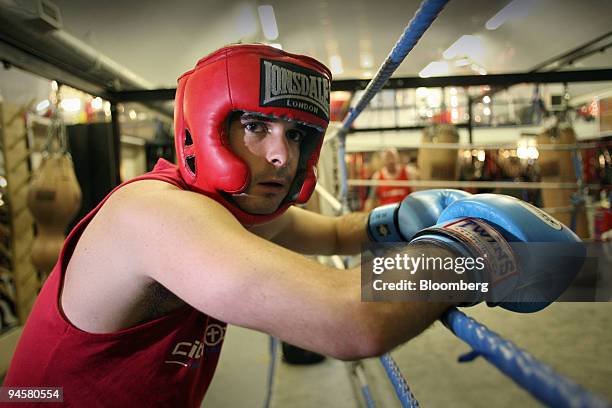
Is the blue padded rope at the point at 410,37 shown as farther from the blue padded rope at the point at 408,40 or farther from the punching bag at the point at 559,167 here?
the punching bag at the point at 559,167

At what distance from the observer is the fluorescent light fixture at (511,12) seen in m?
2.29

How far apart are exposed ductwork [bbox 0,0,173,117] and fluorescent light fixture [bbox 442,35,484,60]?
7.63ft

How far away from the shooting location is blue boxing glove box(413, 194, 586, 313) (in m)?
0.48

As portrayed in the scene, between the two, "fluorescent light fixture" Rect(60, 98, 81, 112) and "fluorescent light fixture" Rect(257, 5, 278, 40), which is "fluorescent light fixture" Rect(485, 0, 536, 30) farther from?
"fluorescent light fixture" Rect(60, 98, 81, 112)

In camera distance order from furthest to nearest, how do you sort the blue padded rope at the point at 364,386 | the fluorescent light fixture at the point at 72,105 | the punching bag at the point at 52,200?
1. the fluorescent light fixture at the point at 72,105
2. the punching bag at the point at 52,200
3. the blue padded rope at the point at 364,386

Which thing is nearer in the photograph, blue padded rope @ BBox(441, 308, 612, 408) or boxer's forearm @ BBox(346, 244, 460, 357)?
blue padded rope @ BBox(441, 308, 612, 408)

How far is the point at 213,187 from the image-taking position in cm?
76

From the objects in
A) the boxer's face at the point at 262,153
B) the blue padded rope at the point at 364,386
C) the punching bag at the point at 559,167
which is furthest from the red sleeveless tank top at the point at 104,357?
the punching bag at the point at 559,167

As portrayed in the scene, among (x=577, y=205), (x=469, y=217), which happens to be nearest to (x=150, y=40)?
(x=469, y=217)

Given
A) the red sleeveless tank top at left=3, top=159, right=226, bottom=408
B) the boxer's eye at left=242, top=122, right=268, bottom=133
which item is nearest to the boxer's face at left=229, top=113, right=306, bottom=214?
the boxer's eye at left=242, top=122, right=268, bottom=133

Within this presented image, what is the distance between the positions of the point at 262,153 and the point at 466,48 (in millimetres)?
2837

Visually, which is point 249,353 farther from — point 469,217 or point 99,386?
point 469,217

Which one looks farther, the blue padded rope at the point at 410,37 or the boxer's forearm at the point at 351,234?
the boxer's forearm at the point at 351,234

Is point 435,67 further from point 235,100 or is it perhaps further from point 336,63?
point 235,100
